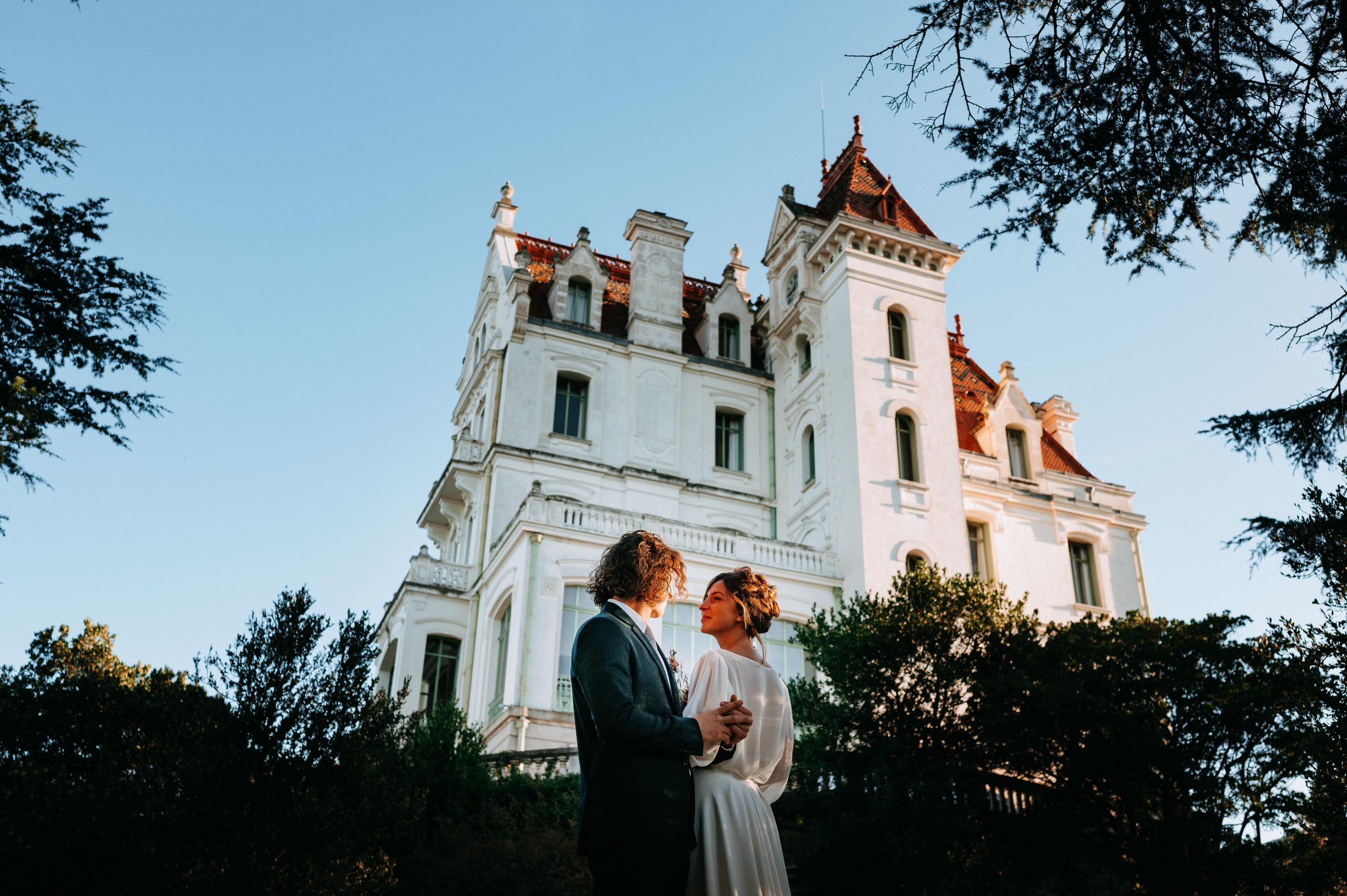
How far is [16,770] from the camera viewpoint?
16.8m

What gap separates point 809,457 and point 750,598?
2734 centimetres

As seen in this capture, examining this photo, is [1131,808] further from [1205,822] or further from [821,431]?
[821,431]

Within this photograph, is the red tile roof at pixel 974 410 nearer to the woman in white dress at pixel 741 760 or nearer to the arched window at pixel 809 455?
the arched window at pixel 809 455

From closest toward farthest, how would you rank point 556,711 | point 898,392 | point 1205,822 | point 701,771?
point 701,771, point 1205,822, point 556,711, point 898,392

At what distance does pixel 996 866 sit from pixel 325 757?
33.1 feet

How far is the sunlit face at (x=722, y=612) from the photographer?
462 cm

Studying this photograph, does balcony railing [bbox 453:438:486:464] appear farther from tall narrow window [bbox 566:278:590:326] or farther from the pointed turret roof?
the pointed turret roof

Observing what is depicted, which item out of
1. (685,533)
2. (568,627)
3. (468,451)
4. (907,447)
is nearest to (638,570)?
(568,627)

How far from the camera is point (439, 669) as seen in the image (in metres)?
28.5

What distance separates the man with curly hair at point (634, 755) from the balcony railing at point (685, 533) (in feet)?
65.8

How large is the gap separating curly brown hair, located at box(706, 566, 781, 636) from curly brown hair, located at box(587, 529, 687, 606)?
0.65 ft

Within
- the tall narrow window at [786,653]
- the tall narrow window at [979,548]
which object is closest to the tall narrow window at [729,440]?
the tall narrow window at [979,548]

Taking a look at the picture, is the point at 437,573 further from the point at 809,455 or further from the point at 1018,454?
the point at 1018,454

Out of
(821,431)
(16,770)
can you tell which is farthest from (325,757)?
(821,431)
